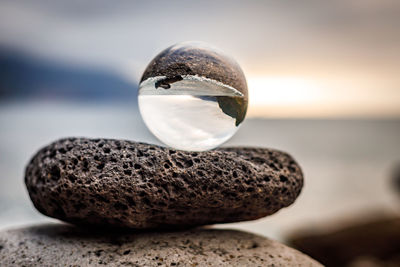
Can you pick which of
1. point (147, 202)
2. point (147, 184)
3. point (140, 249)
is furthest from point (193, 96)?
point (140, 249)

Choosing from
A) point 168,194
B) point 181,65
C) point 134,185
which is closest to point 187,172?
point 168,194

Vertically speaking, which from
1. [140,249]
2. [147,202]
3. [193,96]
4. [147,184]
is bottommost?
[140,249]

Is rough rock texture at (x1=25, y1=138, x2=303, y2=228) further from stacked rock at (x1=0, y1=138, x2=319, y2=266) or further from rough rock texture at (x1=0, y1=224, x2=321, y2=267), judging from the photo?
rough rock texture at (x1=0, y1=224, x2=321, y2=267)

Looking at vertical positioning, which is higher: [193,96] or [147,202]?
[193,96]

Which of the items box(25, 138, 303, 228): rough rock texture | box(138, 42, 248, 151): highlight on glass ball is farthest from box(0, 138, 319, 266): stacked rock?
box(138, 42, 248, 151): highlight on glass ball

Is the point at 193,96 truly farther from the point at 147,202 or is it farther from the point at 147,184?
the point at 147,202
